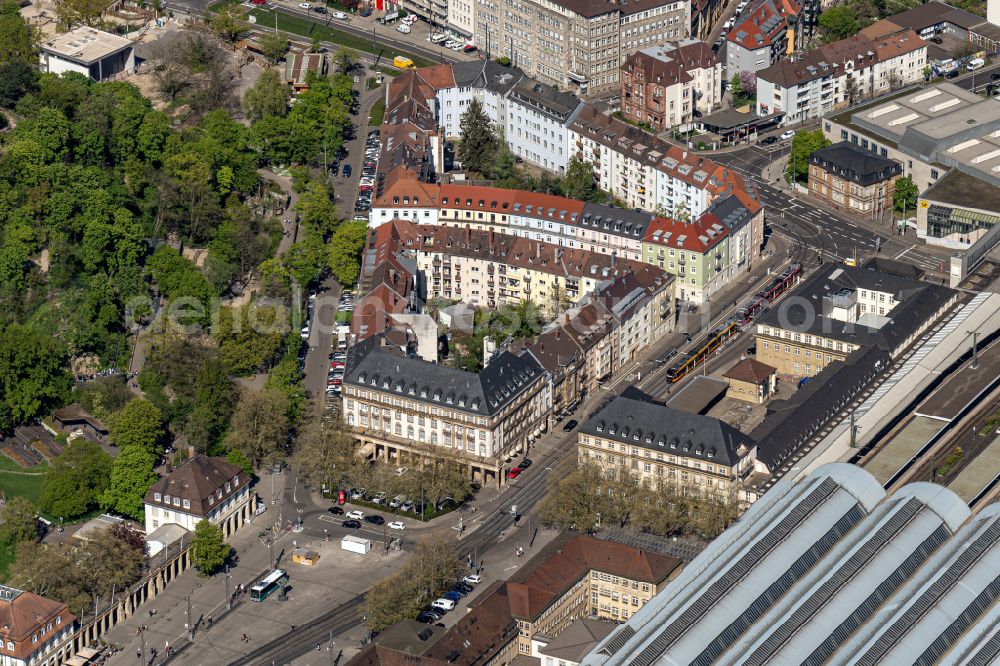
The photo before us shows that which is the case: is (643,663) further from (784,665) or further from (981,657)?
(981,657)

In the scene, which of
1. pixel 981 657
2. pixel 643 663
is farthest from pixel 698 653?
pixel 981 657

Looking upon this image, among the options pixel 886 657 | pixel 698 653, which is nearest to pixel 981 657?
pixel 886 657

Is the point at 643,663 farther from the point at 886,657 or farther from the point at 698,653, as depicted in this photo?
the point at 886,657

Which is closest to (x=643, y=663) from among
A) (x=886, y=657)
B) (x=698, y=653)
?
(x=698, y=653)

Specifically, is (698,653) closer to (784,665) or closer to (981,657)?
(784,665)

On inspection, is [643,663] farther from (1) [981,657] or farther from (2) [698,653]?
(1) [981,657]
